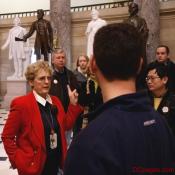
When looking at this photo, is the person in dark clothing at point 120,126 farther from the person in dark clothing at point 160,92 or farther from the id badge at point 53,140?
the person in dark clothing at point 160,92

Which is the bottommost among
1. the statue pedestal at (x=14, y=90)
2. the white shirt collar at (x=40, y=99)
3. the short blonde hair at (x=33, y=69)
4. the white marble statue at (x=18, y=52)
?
the statue pedestal at (x=14, y=90)

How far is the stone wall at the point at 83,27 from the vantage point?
13.9 metres

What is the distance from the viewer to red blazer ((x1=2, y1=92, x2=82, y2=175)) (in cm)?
287

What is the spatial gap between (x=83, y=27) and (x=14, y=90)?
415cm

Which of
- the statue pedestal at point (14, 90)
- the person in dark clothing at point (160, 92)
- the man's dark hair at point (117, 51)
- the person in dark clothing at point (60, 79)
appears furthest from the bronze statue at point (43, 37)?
the man's dark hair at point (117, 51)

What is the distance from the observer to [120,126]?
46.9 inches

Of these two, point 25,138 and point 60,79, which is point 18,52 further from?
point 25,138

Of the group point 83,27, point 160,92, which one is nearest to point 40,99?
point 160,92

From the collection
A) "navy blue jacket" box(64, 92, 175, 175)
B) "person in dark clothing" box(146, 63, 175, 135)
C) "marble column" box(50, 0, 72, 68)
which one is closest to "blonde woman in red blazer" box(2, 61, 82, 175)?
"person in dark clothing" box(146, 63, 175, 135)

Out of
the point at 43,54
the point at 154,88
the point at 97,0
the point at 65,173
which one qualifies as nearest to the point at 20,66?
Answer: the point at 43,54

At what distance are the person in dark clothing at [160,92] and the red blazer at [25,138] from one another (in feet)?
3.64

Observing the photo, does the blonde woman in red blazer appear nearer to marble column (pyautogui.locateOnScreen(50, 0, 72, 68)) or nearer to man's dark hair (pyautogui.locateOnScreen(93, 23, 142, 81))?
man's dark hair (pyautogui.locateOnScreen(93, 23, 142, 81))

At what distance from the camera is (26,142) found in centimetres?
292

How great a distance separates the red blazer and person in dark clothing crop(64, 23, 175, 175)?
167 cm
